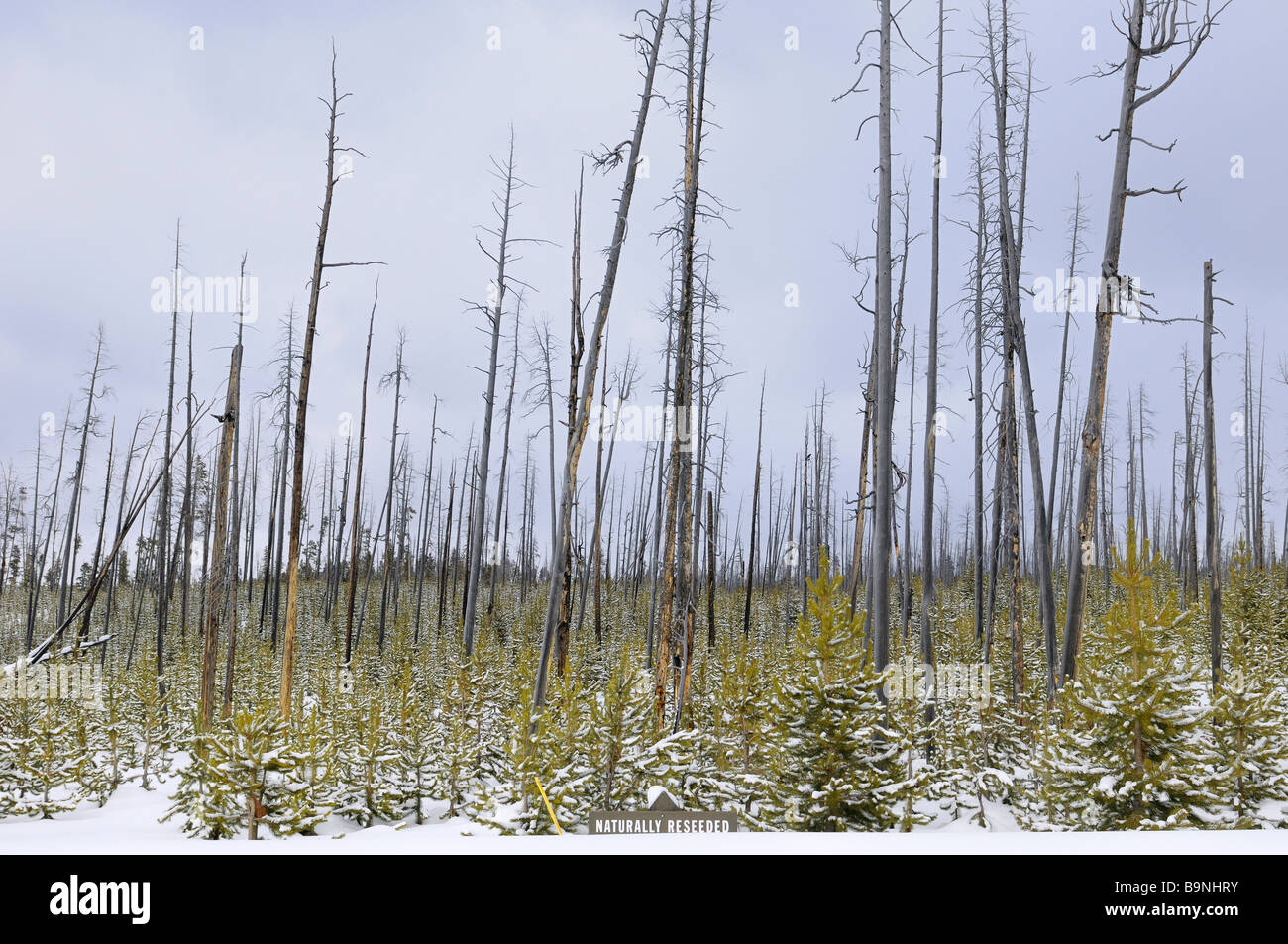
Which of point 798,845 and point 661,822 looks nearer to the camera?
point 798,845

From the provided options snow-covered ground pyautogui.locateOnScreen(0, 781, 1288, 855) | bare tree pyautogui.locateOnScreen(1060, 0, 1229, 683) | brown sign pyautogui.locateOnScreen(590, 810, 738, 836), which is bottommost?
brown sign pyautogui.locateOnScreen(590, 810, 738, 836)

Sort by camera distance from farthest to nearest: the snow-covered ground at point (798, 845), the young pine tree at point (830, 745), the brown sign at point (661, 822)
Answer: the young pine tree at point (830, 745) → the brown sign at point (661, 822) → the snow-covered ground at point (798, 845)

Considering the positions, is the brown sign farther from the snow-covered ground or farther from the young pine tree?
the snow-covered ground

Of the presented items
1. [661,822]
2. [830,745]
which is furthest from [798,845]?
[830,745]

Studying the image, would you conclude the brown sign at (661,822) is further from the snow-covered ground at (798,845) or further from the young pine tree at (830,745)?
the snow-covered ground at (798,845)

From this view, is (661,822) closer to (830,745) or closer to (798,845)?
(798,845)

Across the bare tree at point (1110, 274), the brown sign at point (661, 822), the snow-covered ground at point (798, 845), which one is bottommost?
the brown sign at point (661, 822)

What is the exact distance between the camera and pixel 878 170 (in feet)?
24.3

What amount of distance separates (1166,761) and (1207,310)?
8.61m

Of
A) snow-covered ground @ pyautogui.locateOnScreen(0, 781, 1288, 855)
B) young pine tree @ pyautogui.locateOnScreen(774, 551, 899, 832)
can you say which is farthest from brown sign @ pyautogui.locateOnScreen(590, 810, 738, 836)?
snow-covered ground @ pyautogui.locateOnScreen(0, 781, 1288, 855)

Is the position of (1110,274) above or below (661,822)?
above

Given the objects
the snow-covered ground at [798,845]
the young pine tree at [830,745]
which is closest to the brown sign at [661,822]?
the young pine tree at [830,745]

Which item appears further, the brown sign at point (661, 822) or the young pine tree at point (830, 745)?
the young pine tree at point (830, 745)
